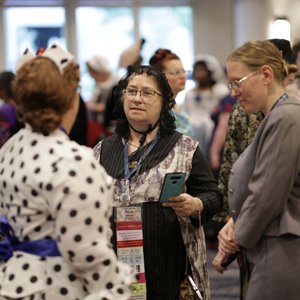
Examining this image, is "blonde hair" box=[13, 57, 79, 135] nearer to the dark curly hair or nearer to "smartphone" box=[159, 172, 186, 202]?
"smartphone" box=[159, 172, 186, 202]

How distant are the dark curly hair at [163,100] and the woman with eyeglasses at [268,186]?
1.53ft

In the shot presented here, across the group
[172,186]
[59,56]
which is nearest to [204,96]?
[172,186]

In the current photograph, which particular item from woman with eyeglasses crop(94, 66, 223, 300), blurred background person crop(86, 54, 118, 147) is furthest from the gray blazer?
blurred background person crop(86, 54, 118, 147)

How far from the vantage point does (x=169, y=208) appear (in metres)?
3.26

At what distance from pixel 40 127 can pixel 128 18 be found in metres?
10.2

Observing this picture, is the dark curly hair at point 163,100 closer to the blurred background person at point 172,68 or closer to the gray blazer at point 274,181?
the gray blazer at point 274,181

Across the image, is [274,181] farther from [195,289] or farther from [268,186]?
[195,289]

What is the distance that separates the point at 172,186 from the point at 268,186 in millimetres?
378

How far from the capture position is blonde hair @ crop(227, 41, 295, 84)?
3000 millimetres

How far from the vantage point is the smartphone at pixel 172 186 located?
2924 millimetres

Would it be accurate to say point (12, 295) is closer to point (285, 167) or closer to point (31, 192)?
point (31, 192)

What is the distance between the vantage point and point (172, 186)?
2973 millimetres

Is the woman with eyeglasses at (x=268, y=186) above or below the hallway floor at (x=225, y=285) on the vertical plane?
above

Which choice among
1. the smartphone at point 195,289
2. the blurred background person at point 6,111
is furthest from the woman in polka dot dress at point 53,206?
the blurred background person at point 6,111
